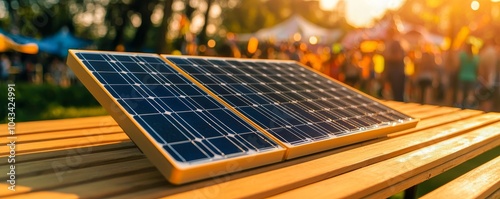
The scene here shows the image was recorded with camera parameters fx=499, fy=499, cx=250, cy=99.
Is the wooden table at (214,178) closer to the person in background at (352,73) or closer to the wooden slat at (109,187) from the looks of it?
the wooden slat at (109,187)

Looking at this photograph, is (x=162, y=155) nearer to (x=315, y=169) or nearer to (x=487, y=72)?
(x=315, y=169)

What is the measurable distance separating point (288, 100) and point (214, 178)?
1.22 metres

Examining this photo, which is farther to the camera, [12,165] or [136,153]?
Result: [136,153]

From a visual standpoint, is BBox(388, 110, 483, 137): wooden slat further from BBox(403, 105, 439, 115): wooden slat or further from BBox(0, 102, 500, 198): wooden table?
BBox(403, 105, 439, 115): wooden slat

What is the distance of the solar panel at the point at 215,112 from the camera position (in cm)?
211

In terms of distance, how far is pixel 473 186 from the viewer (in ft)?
8.66

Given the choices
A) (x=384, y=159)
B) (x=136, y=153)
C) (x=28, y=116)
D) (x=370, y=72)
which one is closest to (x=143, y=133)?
(x=136, y=153)

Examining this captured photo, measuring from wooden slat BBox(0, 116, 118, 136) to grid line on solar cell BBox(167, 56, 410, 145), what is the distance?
2.87 feet

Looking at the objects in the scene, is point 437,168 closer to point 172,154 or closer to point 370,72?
point 172,154

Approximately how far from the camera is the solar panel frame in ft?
6.35

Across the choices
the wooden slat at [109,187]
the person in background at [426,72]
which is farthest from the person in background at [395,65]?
the wooden slat at [109,187]

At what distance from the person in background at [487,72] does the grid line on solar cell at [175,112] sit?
9.90m

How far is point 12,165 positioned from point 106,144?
2.25 feet

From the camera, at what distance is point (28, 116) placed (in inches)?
289
